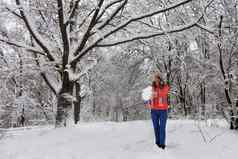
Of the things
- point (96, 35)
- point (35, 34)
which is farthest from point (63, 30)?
A: point (96, 35)

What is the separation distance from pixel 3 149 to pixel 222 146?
15.0 feet

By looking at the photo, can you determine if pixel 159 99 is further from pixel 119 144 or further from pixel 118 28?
pixel 118 28

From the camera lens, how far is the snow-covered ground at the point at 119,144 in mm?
5906

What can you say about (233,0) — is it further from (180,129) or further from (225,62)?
(180,129)

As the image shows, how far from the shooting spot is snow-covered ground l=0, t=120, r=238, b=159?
19.4 feet

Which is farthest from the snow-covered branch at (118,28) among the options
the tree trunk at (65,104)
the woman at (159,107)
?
the woman at (159,107)

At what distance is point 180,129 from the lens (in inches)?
317

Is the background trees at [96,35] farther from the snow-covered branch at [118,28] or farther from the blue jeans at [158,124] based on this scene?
the blue jeans at [158,124]

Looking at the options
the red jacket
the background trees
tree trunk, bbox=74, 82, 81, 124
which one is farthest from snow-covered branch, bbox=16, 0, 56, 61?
tree trunk, bbox=74, 82, 81, 124

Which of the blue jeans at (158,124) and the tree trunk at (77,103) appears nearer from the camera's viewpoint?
the blue jeans at (158,124)

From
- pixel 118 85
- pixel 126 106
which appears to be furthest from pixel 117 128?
pixel 126 106

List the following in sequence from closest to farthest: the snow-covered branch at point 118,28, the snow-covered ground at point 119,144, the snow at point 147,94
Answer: the snow-covered ground at point 119,144 → the snow at point 147,94 → the snow-covered branch at point 118,28

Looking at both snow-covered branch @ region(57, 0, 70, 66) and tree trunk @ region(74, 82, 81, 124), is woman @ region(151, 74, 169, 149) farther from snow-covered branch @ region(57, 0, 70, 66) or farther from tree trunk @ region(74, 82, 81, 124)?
tree trunk @ region(74, 82, 81, 124)

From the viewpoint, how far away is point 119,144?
22.2 feet
